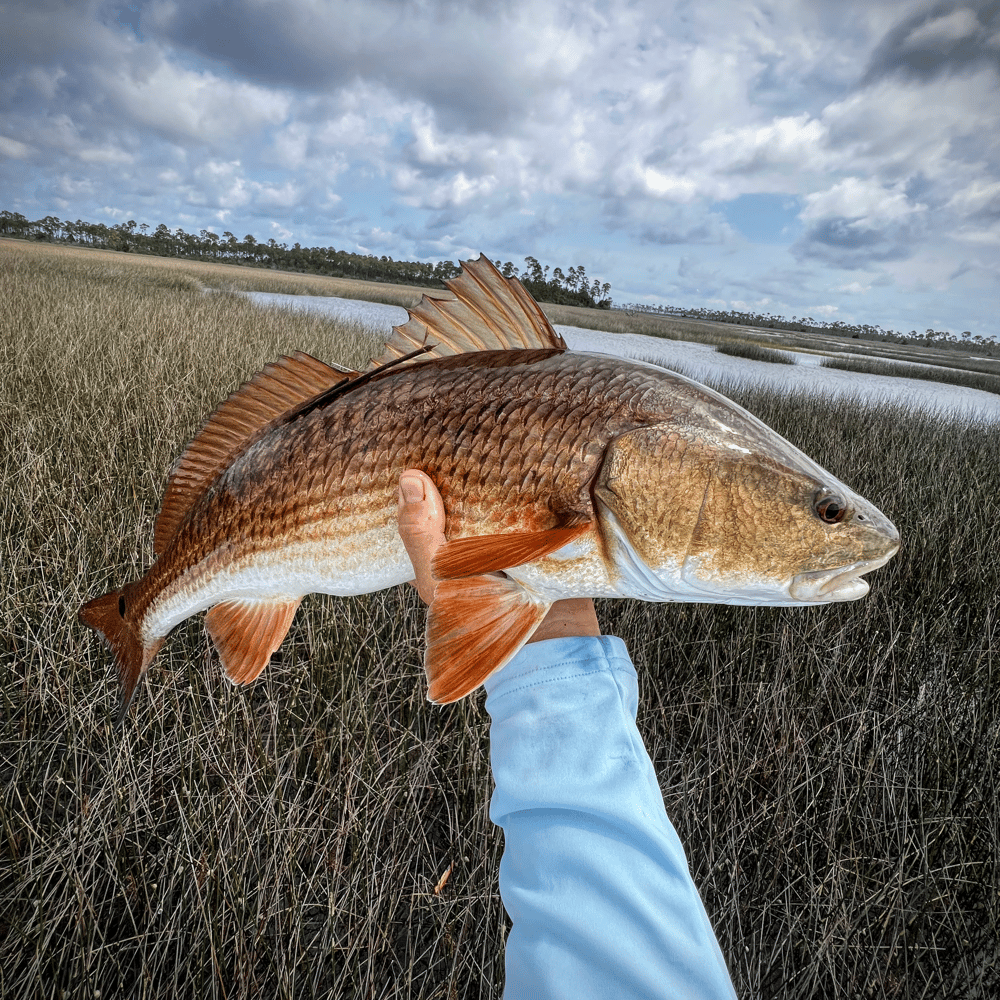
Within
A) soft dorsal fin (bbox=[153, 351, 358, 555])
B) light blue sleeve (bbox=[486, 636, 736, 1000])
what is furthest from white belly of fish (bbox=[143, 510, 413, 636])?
light blue sleeve (bbox=[486, 636, 736, 1000])

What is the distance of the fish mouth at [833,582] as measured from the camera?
1192 millimetres

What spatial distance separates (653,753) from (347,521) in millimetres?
1980

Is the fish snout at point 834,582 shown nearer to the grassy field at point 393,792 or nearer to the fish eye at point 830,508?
the fish eye at point 830,508

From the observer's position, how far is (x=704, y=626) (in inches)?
142

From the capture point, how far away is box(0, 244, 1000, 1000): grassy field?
1769mm

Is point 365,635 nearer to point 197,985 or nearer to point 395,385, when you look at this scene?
point 197,985

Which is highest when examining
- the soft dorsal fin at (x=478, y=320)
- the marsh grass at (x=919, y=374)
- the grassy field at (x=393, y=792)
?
the soft dorsal fin at (x=478, y=320)

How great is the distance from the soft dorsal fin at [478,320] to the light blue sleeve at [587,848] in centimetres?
76

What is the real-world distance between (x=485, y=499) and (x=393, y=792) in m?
1.50

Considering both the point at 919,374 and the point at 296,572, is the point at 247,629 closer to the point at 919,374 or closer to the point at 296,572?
the point at 296,572

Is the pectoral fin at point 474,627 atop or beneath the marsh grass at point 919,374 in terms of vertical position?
atop

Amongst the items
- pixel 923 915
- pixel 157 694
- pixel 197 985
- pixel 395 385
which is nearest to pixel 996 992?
pixel 923 915

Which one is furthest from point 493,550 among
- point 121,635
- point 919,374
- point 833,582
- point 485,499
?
point 919,374

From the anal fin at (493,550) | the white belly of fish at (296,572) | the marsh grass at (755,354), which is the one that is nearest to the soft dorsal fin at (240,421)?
the white belly of fish at (296,572)
